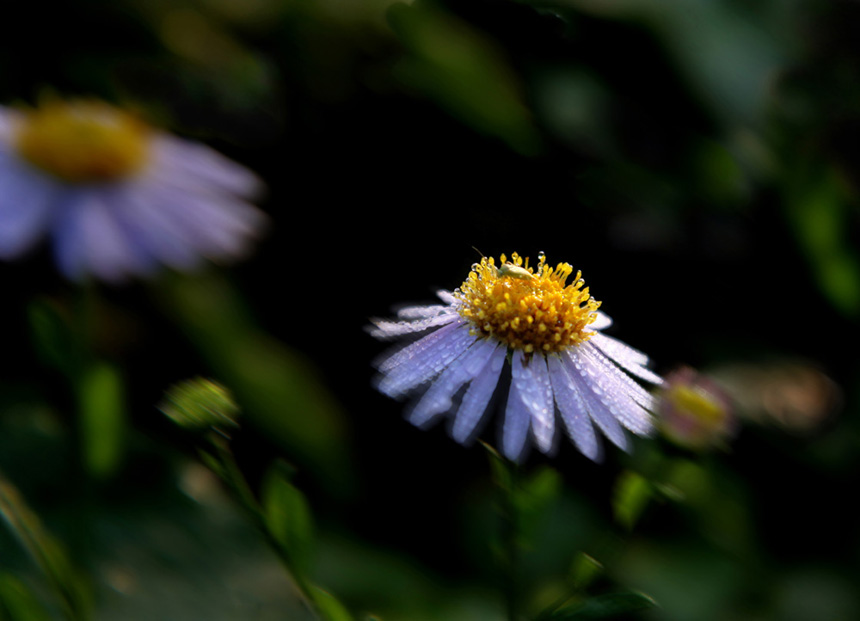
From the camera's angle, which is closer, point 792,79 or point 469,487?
point 469,487

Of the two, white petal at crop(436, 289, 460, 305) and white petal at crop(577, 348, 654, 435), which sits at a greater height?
white petal at crop(436, 289, 460, 305)

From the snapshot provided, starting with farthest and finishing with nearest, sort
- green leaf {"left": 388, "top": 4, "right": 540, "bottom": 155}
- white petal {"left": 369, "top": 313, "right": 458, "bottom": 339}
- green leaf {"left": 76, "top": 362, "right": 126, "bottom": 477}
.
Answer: green leaf {"left": 388, "top": 4, "right": 540, "bottom": 155} < green leaf {"left": 76, "top": 362, "right": 126, "bottom": 477} < white petal {"left": 369, "top": 313, "right": 458, "bottom": 339}

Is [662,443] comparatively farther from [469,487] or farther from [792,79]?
[792,79]

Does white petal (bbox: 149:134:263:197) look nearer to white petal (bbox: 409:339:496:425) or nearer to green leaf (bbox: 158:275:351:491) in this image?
green leaf (bbox: 158:275:351:491)

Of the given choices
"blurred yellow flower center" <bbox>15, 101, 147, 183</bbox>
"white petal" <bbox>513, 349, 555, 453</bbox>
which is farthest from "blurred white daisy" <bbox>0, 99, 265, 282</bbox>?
"white petal" <bbox>513, 349, 555, 453</bbox>

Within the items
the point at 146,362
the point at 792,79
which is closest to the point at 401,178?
the point at 146,362

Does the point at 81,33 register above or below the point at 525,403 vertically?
above

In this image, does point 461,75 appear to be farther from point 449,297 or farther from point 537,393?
point 537,393

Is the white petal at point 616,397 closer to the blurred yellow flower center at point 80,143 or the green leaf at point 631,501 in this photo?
the green leaf at point 631,501
